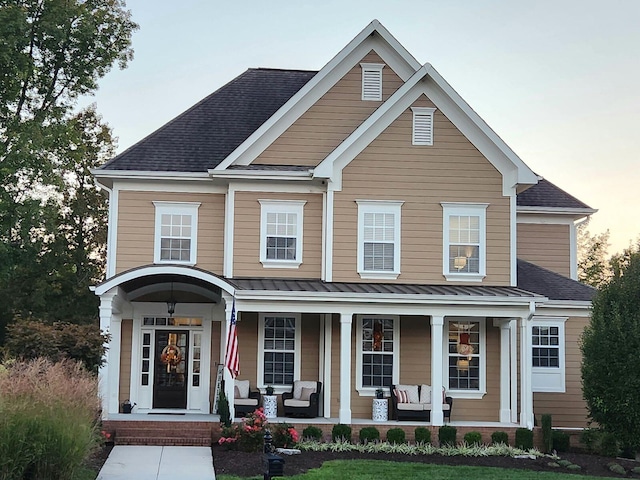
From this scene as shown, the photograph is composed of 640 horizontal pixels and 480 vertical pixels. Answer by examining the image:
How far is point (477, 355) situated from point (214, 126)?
29.2 feet

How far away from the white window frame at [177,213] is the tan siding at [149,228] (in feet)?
0.28

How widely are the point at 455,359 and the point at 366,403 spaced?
2397mm

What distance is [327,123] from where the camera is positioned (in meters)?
19.5

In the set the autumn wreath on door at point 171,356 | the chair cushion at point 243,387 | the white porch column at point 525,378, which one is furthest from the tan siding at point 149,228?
the white porch column at point 525,378

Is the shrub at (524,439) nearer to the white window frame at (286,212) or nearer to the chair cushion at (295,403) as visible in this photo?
the chair cushion at (295,403)

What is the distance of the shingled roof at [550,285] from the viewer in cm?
2000

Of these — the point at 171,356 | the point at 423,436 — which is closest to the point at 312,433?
the point at 423,436

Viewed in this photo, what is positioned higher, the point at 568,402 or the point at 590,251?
the point at 590,251

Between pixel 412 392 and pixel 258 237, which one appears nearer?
pixel 412 392

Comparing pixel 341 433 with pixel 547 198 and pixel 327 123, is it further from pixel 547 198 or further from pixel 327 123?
pixel 547 198

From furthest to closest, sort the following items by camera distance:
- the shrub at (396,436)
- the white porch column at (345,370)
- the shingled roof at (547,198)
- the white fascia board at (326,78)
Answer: the shingled roof at (547,198) → the white fascia board at (326,78) → the white porch column at (345,370) → the shrub at (396,436)

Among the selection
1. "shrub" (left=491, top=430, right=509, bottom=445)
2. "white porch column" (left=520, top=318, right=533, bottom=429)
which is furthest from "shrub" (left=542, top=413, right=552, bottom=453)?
"shrub" (left=491, top=430, right=509, bottom=445)

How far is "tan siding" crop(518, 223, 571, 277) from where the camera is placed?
72.0 feet

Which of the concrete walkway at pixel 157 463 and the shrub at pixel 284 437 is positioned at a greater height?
the shrub at pixel 284 437
